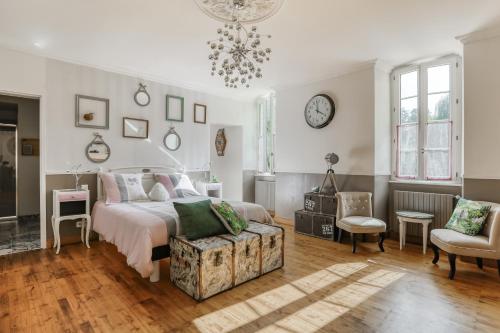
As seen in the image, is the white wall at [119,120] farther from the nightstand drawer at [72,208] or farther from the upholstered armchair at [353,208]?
the upholstered armchair at [353,208]

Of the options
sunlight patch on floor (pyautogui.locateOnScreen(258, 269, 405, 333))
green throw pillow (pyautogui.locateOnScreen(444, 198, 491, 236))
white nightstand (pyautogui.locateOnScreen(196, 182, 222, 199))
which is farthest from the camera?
white nightstand (pyautogui.locateOnScreen(196, 182, 222, 199))

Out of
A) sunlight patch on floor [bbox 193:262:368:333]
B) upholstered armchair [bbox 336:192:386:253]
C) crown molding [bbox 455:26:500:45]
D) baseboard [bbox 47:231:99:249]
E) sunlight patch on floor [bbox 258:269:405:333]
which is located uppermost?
crown molding [bbox 455:26:500:45]

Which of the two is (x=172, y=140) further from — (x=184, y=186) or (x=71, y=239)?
(x=71, y=239)

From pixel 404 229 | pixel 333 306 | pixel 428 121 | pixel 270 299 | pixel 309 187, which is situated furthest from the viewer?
pixel 309 187

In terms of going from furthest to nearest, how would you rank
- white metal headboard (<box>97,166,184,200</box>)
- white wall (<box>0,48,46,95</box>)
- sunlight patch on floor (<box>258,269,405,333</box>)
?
white metal headboard (<box>97,166,184,200</box>)
white wall (<box>0,48,46,95</box>)
sunlight patch on floor (<box>258,269,405,333</box>)

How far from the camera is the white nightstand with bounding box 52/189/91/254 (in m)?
3.78

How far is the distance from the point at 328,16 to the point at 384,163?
2665 millimetres

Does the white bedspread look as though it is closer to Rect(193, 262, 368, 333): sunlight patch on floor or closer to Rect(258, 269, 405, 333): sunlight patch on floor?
Rect(193, 262, 368, 333): sunlight patch on floor

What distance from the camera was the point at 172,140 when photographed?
5.32 m

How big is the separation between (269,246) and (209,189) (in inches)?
100

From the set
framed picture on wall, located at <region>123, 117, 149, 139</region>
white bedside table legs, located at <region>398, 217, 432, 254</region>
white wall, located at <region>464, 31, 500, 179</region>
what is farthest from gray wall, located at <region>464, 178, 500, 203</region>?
framed picture on wall, located at <region>123, 117, 149, 139</region>

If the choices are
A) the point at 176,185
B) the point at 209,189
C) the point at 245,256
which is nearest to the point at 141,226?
the point at 245,256

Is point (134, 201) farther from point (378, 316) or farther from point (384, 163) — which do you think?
point (384, 163)

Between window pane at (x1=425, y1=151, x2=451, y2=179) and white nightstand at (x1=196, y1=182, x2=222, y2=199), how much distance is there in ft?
12.0
